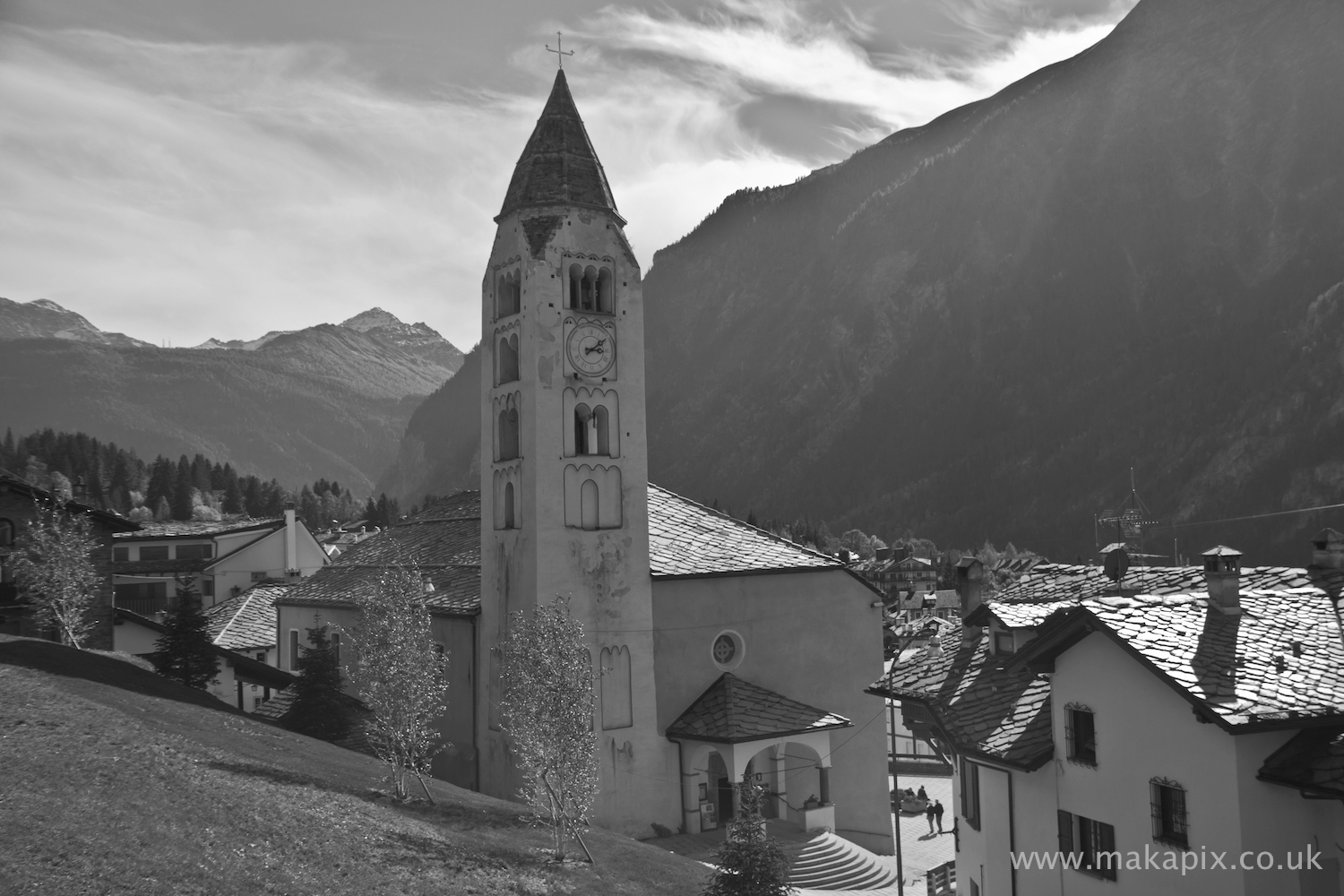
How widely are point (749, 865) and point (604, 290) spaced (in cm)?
2329

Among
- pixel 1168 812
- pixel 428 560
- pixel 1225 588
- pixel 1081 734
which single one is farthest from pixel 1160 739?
pixel 428 560

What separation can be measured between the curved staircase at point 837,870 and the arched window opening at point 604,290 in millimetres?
19291

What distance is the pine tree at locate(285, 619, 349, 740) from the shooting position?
37.1 meters

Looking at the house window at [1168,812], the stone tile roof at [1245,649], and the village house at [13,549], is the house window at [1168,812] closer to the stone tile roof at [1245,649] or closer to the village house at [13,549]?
the stone tile roof at [1245,649]

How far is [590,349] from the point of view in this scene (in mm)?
38844

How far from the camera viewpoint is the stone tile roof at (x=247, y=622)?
57562 millimetres

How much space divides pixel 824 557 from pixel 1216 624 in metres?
22.4

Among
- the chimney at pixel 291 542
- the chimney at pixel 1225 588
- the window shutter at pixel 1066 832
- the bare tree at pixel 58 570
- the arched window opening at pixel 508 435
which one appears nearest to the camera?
the window shutter at pixel 1066 832

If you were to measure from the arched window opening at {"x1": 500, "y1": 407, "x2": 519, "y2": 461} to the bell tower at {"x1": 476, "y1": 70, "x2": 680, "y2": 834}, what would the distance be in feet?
0.16

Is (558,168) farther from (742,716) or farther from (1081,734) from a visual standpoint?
(1081,734)

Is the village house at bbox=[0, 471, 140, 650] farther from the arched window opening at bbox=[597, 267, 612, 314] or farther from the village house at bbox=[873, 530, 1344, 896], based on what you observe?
the village house at bbox=[873, 530, 1344, 896]

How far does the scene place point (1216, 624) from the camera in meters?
20.6

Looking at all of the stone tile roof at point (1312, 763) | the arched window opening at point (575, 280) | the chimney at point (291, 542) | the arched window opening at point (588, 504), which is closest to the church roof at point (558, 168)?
the arched window opening at point (575, 280)

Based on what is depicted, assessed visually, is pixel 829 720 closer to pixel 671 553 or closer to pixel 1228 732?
pixel 671 553
